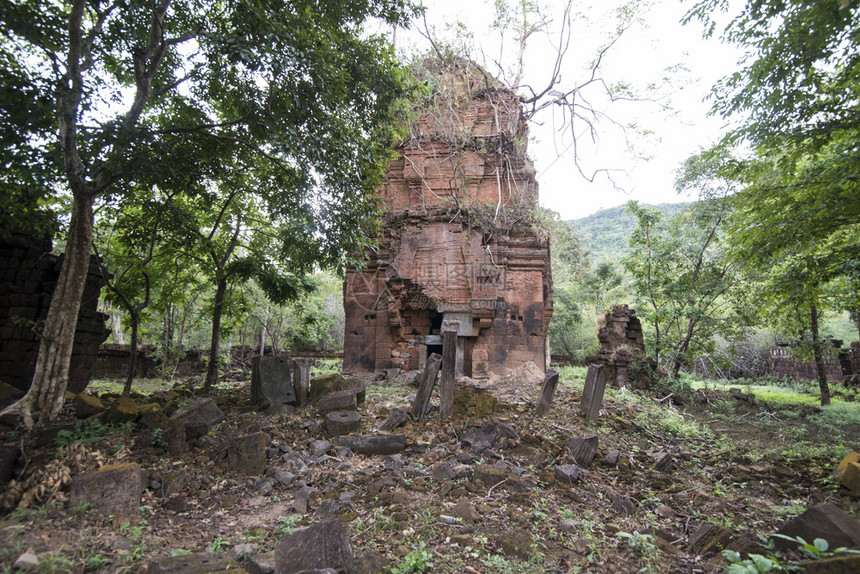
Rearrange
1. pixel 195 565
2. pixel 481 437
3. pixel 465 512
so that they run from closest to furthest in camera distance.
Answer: pixel 195 565
pixel 465 512
pixel 481 437

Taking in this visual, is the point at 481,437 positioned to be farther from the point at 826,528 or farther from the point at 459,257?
the point at 459,257

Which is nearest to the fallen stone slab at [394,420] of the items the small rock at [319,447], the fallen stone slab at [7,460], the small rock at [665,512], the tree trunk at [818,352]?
the small rock at [319,447]

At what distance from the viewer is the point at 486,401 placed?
647cm

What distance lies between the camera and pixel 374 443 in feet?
17.6

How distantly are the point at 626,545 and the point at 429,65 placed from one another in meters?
14.4

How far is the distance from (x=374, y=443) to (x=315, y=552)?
2.53 metres

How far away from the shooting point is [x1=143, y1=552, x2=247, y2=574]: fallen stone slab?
257 centimetres

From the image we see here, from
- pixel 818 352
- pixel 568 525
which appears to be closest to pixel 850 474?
pixel 568 525

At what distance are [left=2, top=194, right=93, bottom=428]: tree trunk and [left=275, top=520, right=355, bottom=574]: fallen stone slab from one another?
3975mm

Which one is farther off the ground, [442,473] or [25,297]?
[25,297]

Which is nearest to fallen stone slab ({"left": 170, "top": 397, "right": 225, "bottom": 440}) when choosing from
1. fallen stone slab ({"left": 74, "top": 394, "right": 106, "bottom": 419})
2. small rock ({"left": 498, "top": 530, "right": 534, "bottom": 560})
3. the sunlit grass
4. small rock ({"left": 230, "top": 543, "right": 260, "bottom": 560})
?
fallen stone slab ({"left": 74, "top": 394, "right": 106, "bottom": 419})

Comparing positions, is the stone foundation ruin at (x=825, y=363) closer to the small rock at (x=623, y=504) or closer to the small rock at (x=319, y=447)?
the small rock at (x=623, y=504)

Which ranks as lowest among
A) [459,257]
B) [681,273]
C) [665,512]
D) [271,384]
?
[665,512]

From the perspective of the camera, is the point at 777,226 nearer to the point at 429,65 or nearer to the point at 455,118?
the point at 455,118
